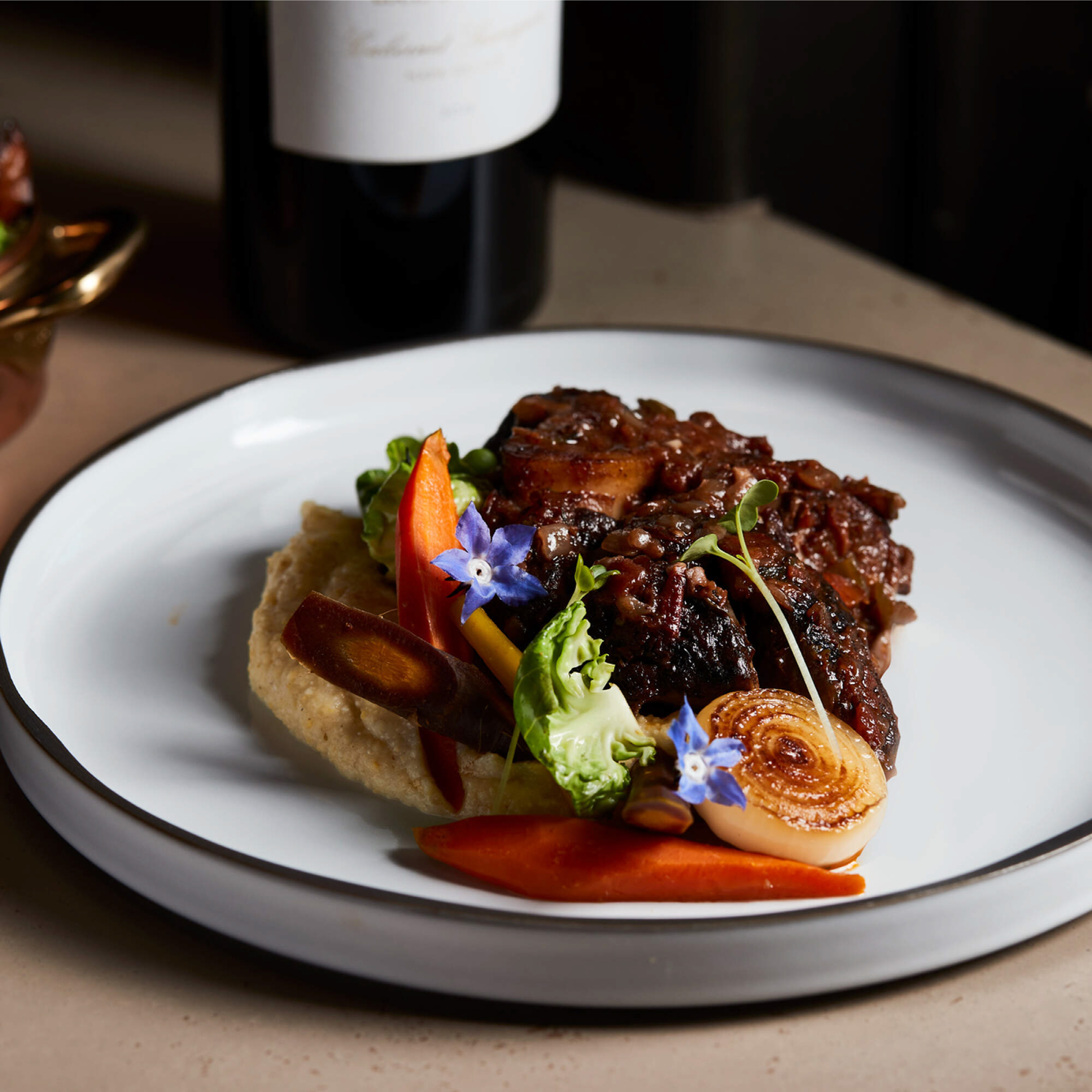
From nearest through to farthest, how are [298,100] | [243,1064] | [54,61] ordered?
[243,1064] → [298,100] → [54,61]

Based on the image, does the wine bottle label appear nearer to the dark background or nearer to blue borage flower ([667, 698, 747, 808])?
the dark background

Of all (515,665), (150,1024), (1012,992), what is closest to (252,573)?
(515,665)

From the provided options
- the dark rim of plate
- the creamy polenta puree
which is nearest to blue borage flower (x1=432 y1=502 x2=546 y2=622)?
the creamy polenta puree

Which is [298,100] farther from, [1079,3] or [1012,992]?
[1079,3]

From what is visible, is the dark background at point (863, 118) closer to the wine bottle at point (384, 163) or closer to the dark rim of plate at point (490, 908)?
the wine bottle at point (384, 163)

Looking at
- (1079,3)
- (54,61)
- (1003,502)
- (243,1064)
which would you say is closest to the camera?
(243,1064)

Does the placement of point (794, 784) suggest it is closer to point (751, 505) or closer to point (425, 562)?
point (751, 505)
